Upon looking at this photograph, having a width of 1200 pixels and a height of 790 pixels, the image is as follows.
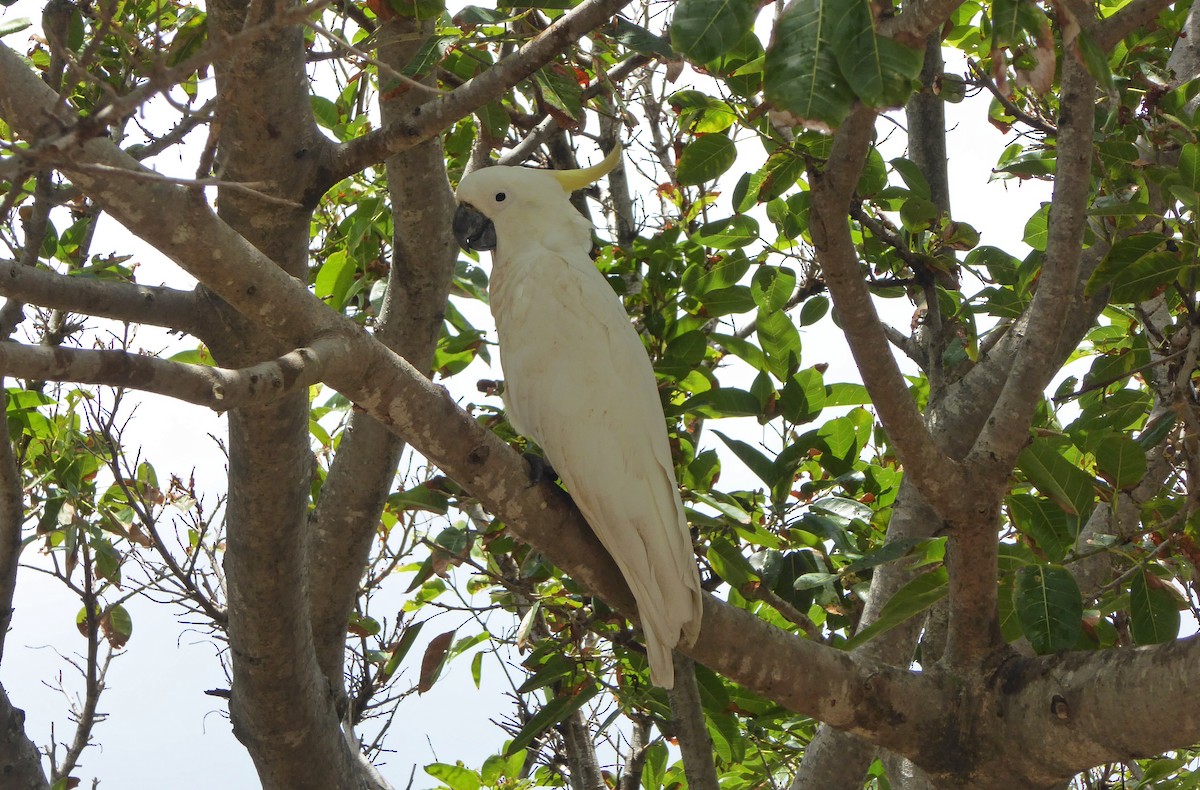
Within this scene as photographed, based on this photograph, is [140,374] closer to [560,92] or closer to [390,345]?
[560,92]

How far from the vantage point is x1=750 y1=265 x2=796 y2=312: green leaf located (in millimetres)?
2389

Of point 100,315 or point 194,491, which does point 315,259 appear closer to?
point 194,491

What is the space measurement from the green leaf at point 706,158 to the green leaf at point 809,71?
0.88m

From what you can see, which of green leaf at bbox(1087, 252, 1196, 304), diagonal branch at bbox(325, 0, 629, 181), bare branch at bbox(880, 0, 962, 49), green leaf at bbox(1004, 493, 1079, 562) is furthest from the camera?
Result: green leaf at bbox(1004, 493, 1079, 562)

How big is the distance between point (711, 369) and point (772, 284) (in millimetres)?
491

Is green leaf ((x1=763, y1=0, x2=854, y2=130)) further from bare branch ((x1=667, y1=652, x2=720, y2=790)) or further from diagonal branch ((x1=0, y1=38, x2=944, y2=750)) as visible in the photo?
bare branch ((x1=667, y1=652, x2=720, y2=790))

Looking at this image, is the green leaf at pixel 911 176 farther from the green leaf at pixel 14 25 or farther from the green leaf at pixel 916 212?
the green leaf at pixel 14 25

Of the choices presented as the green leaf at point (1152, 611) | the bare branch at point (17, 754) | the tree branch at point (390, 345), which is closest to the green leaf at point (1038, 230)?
the green leaf at point (1152, 611)

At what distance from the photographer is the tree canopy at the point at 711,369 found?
1.30 meters

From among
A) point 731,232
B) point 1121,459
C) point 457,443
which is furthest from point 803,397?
point 457,443

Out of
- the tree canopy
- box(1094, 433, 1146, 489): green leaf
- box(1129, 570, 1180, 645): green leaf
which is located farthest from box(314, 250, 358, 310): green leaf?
box(1129, 570, 1180, 645): green leaf

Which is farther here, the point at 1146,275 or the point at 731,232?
the point at 731,232

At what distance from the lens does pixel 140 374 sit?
3.49 feet

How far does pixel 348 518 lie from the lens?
2363mm
